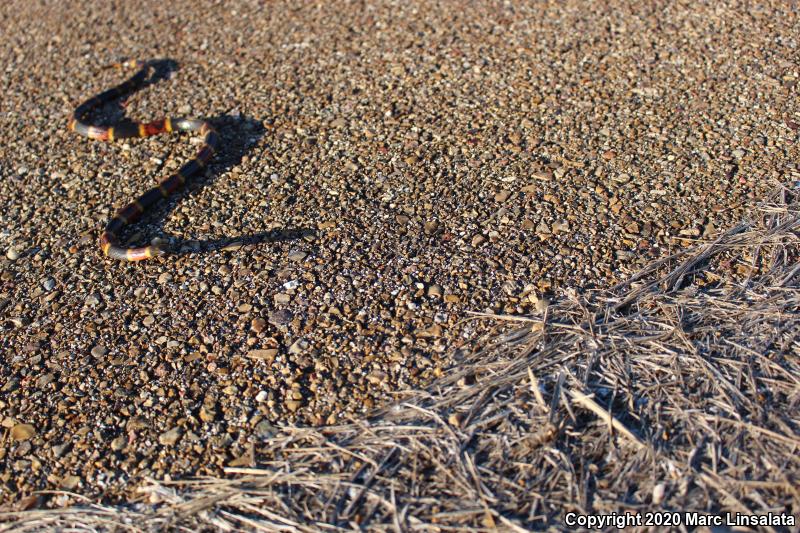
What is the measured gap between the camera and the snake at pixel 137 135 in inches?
→ 171

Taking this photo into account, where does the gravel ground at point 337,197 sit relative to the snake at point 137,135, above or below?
below

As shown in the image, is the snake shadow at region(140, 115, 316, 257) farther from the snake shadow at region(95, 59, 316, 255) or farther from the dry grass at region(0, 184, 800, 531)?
the dry grass at region(0, 184, 800, 531)

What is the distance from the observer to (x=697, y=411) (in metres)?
2.98

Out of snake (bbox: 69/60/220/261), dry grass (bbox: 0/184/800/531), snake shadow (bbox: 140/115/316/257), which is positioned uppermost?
snake (bbox: 69/60/220/261)

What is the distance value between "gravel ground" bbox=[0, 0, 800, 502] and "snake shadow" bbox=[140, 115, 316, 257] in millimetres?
21

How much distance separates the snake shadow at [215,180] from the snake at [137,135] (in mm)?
57

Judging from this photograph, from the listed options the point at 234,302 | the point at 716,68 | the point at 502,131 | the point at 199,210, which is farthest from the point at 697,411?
the point at 716,68

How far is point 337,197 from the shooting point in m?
4.59

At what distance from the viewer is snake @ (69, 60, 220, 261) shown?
434 centimetres

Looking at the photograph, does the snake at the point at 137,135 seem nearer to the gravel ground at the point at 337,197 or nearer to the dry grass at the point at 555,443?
the gravel ground at the point at 337,197

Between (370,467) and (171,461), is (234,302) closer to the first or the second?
(171,461)

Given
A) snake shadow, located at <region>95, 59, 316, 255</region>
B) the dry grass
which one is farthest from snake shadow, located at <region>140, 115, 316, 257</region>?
the dry grass

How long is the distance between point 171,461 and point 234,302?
0.96 meters

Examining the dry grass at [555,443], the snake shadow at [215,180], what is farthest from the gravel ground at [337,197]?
the dry grass at [555,443]
